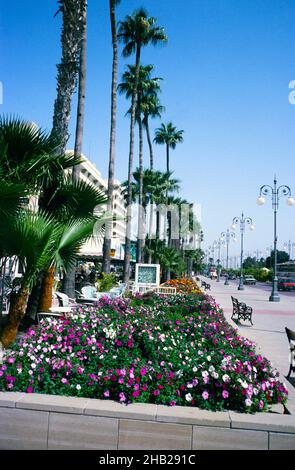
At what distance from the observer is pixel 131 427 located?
348 cm

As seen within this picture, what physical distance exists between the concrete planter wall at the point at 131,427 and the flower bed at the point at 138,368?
213 millimetres

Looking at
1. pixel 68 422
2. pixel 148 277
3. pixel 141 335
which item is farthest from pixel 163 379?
pixel 148 277

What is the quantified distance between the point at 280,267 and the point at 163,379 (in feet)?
280

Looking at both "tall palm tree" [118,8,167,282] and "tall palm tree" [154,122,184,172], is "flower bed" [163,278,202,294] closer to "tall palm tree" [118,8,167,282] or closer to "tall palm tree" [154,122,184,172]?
"tall palm tree" [118,8,167,282]

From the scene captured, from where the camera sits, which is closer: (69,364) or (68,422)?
(68,422)

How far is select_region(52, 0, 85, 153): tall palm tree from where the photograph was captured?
382 inches

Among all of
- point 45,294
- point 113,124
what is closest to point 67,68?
point 45,294

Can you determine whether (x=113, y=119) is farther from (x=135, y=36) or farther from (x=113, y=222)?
(x=113, y=222)

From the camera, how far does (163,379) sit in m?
4.06

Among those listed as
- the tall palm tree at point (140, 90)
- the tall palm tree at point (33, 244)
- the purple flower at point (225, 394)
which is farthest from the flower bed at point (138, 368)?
the tall palm tree at point (140, 90)

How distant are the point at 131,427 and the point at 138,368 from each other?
0.78 metres
